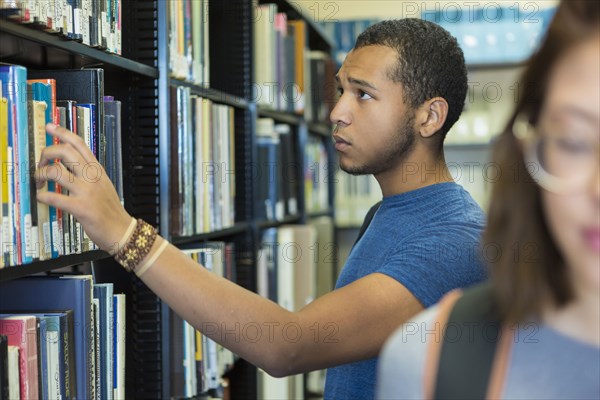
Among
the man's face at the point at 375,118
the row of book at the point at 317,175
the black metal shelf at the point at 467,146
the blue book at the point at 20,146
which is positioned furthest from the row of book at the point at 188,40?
the black metal shelf at the point at 467,146

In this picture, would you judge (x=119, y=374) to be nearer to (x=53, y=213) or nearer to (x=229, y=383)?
(x=53, y=213)

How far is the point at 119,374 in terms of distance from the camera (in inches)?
61.2

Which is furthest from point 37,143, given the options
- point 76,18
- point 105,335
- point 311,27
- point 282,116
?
point 311,27

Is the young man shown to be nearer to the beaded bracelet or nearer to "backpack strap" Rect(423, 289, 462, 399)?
the beaded bracelet

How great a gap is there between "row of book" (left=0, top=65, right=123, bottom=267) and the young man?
4 centimetres

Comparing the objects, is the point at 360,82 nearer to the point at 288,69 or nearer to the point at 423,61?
the point at 423,61

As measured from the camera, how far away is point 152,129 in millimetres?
1813

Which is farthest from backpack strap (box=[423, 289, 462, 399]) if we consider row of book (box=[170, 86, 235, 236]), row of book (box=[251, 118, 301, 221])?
row of book (box=[251, 118, 301, 221])

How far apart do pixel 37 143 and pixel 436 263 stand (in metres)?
0.67

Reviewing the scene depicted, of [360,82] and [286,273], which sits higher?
[360,82]

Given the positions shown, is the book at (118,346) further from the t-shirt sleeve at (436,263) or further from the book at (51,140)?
the t-shirt sleeve at (436,263)

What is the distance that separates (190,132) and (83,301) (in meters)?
0.70

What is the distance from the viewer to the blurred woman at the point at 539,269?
→ 623 millimetres

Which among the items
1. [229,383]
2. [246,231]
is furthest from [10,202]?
[229,383]
